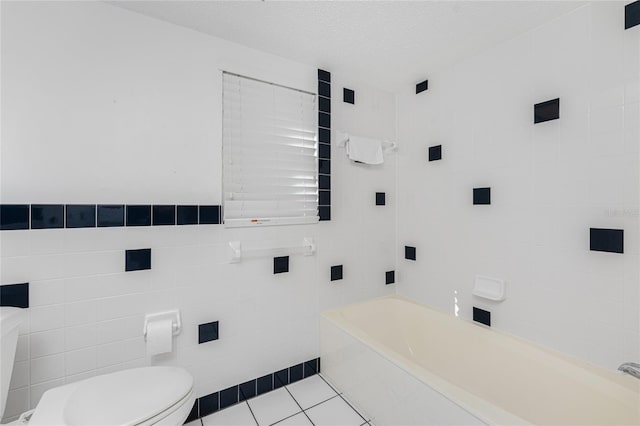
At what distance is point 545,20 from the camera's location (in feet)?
4.67

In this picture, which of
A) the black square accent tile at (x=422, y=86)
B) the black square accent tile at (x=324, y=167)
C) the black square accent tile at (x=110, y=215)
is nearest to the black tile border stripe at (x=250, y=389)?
the black square accent tile at (x=110, y=215)

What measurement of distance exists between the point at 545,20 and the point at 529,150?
2.10 feet

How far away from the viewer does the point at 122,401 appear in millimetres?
1048

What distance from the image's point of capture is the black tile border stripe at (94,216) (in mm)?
1133

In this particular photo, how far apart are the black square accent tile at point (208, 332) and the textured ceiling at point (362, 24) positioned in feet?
5.18

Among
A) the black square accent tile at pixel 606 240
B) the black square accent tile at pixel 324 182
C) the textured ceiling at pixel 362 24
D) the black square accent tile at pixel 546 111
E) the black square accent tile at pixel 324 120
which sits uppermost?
the textured ceiling at pixel 362 24

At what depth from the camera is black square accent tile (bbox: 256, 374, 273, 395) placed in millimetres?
1705

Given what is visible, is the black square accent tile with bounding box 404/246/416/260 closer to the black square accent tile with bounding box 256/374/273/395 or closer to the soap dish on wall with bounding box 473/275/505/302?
the soap dish on wall with bounding box 473/275/505/302

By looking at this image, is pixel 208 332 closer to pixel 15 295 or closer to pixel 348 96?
pixel 15 295

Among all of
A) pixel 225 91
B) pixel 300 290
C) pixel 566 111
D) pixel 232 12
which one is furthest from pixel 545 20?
pixel 300 290

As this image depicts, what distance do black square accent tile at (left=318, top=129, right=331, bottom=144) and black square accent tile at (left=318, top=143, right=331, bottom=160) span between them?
3cm

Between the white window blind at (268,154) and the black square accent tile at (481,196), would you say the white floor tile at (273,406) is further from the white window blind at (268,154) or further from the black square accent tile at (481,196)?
the black square accent tile at (481,196)

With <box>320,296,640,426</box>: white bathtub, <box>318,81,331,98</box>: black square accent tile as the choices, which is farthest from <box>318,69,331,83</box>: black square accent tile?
<box>320,296,640,426</box>: white bathtub

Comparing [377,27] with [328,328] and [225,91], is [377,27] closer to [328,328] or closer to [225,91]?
[225,91]
